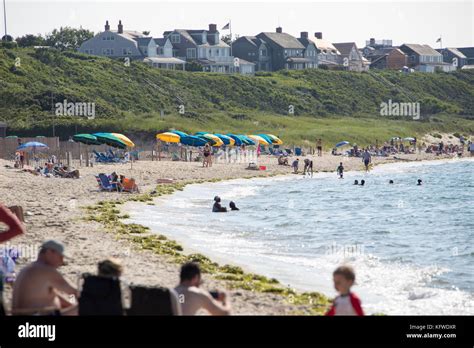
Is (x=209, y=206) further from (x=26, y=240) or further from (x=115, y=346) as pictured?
(x=115, y=346)

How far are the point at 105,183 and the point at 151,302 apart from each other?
26.4 m

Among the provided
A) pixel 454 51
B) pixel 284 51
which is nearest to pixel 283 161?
pixel 284 51

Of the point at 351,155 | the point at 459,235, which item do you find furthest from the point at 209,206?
the point at 351,155

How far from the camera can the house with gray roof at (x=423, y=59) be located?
151 meters

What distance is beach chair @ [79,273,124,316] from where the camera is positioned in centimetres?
941

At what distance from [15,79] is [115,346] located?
74.7m

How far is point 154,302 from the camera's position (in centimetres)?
950

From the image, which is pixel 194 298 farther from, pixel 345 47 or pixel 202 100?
pixel 345 47

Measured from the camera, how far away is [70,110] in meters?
73.7

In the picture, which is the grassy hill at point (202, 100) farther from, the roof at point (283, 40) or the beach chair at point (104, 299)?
the beach chair at point (104, 299)

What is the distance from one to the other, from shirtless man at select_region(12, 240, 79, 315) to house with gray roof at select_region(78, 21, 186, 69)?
330 feet

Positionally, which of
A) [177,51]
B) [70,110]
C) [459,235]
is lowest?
[459,235]

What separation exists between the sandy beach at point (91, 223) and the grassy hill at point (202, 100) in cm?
1874

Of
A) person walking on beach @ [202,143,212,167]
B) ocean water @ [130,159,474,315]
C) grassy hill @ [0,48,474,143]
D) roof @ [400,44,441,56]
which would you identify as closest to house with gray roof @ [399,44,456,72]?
roof @ [400,44,441,56]
